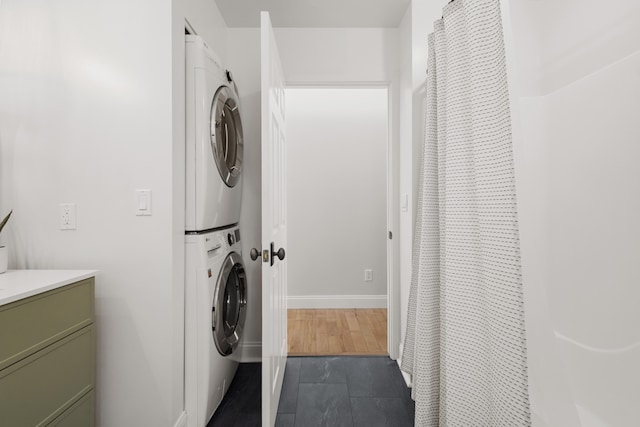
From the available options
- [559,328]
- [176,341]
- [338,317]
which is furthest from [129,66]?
[338,317]

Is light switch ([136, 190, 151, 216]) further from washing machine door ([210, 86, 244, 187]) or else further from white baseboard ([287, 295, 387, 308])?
white baseboard ([287, 295, 387, 308])

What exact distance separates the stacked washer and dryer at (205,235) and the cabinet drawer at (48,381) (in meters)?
0.42

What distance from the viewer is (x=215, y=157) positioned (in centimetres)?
173

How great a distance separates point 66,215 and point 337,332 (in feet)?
7.38

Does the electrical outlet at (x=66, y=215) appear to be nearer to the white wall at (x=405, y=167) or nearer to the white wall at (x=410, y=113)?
the white wall at (x=410, y=113)

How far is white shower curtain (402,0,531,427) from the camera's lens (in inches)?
34.8

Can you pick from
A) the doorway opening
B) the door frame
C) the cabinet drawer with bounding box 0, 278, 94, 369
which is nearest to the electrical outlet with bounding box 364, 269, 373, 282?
the doorway opening

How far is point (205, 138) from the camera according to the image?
5.35 feet

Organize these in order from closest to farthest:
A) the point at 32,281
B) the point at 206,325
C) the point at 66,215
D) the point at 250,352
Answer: the point at 32,281
the point at 66,215
the point at 206,325
the point at 250,352

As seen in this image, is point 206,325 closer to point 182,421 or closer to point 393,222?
point 182,421

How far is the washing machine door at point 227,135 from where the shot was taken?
173 cm

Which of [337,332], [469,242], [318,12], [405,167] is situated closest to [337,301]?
[337,332]

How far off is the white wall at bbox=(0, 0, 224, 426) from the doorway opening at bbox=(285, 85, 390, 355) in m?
2.14

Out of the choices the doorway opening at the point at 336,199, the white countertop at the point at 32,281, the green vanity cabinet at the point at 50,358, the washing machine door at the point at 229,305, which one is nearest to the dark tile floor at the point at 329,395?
the washing machine door at the point at 229,305
